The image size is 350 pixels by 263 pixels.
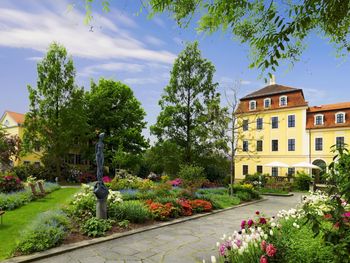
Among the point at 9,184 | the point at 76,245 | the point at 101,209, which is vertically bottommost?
the point at 76,245

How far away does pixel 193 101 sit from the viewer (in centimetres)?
2692

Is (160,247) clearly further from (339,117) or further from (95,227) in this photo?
(339,117)

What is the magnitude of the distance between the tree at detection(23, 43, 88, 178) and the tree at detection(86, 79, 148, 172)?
169 inches

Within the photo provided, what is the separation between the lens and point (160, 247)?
7.61 metres

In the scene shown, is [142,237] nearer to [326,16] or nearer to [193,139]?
[326,16]

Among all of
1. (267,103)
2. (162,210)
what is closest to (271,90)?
(267,103)

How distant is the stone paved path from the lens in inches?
262

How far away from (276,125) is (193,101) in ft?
62.3

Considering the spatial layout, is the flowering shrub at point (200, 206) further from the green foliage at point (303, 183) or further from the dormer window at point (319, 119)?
the dormer window at point (319, 119)

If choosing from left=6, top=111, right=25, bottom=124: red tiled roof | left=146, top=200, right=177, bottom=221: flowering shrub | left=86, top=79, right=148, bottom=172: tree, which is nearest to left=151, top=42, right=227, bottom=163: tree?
left=86, top=79, right=148, bottom=172: tree

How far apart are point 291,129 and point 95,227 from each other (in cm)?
3591

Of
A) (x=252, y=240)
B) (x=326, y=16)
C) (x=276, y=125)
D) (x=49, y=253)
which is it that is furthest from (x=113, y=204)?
(x=276, y=125)

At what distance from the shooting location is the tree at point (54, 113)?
93.6 feet

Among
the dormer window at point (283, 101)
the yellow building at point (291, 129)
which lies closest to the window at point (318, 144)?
the yellow building at point (291, 129)
